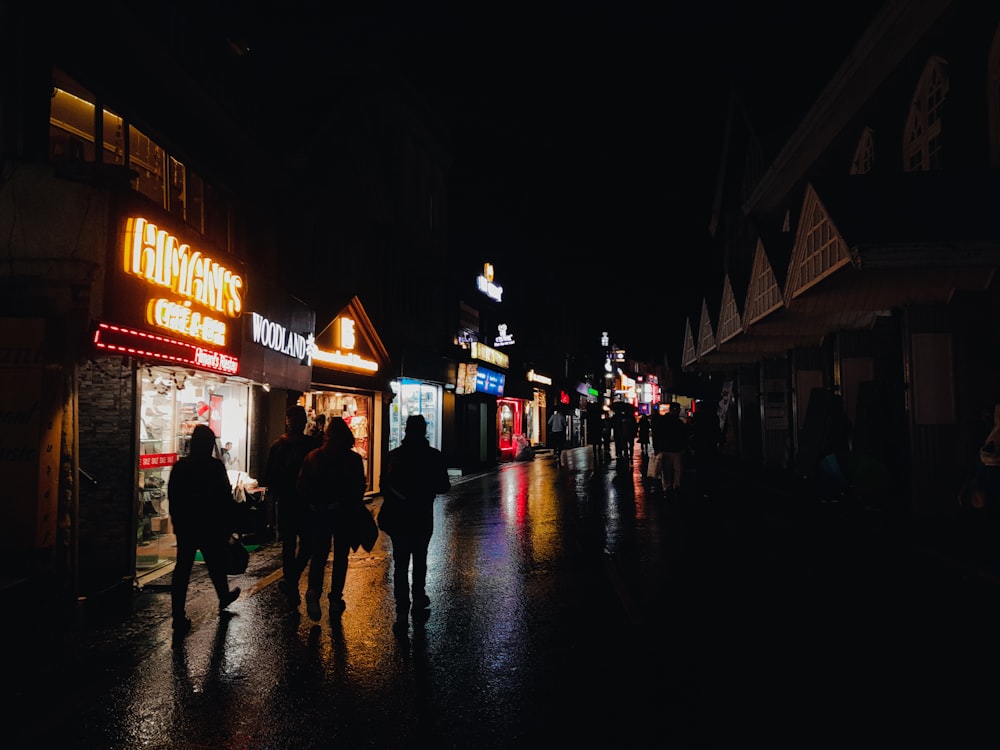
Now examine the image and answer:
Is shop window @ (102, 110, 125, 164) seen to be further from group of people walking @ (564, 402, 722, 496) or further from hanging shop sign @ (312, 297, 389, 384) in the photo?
group of people walking @ (564, 402, 722, 496)

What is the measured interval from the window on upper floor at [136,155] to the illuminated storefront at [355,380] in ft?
12.3

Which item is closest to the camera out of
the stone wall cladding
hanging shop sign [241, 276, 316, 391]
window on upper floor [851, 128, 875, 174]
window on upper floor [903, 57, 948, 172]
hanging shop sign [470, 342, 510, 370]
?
the stone wall cladding

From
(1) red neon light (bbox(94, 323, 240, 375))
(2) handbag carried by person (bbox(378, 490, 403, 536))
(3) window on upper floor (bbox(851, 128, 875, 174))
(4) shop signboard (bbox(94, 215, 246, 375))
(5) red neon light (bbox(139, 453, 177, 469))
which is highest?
(3) window on upper floor (bbox(851, 128, 875, 174))

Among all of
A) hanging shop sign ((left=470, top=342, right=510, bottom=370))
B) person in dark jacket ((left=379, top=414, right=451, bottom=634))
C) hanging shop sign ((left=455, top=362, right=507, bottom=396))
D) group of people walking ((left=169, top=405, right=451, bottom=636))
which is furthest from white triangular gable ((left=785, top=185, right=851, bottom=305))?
hanging shop sign ((left=470, top=342, right=510, bottom=370))

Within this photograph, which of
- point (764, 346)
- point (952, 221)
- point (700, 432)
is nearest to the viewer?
point (952, 221)

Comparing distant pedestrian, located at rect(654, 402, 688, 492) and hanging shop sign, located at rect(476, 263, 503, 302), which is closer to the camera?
distant pedestrian, located at rect(654, 402, 688, 492)

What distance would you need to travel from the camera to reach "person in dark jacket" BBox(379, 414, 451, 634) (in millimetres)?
6777

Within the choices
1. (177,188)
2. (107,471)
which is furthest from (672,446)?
(107,471)

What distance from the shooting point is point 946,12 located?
42.9 ft

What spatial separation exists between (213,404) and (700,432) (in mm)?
9755

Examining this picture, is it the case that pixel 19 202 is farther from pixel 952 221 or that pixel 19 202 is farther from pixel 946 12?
pixel 946 12

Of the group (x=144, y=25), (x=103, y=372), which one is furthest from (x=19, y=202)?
(x=144, y=25)

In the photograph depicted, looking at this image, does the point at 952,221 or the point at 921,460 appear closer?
the point at 952,221

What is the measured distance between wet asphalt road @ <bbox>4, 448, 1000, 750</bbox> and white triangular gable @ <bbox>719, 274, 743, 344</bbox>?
13.0 meters
